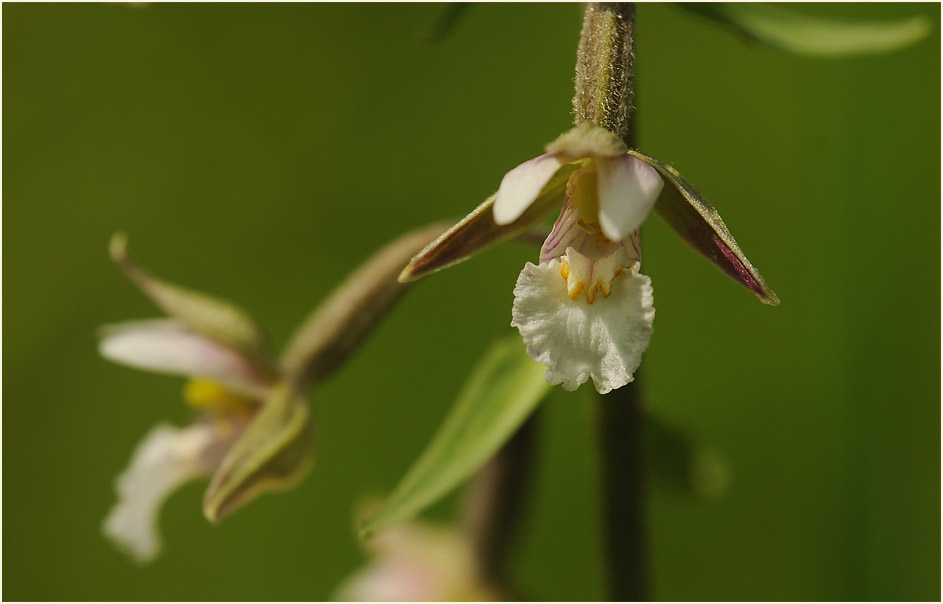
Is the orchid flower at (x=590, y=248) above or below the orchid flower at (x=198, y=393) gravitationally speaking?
above

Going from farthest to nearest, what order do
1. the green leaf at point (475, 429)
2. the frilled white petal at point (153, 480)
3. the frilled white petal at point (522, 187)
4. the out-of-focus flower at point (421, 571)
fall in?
1. the out-of-focus flower at point (421, 571)
2. the frilled white petal at point (153, 480)
3. the green leaf at point (475, 429)
4. the frilled white petal at point (522, 187)

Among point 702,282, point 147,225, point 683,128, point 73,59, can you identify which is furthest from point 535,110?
point 73,59

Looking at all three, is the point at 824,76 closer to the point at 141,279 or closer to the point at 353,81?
the point at 353,81

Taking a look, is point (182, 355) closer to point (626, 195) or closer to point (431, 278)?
point (626, 195)

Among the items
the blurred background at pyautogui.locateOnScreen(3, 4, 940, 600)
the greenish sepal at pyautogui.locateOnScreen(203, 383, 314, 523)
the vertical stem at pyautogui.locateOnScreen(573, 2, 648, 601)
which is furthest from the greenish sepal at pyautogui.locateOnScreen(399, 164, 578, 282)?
the blurred background at pyautogui.locateOnScreen(3, 4, 940, 600)

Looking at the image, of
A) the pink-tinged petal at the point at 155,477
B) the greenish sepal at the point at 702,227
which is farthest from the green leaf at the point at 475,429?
the pink-tinged petal at the point at 155,477

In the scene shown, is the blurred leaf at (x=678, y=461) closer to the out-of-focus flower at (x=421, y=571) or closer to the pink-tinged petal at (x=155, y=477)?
the out-of-focus flower at (x=421, y=571)

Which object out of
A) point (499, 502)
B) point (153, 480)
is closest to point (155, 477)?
point (153, 480)
